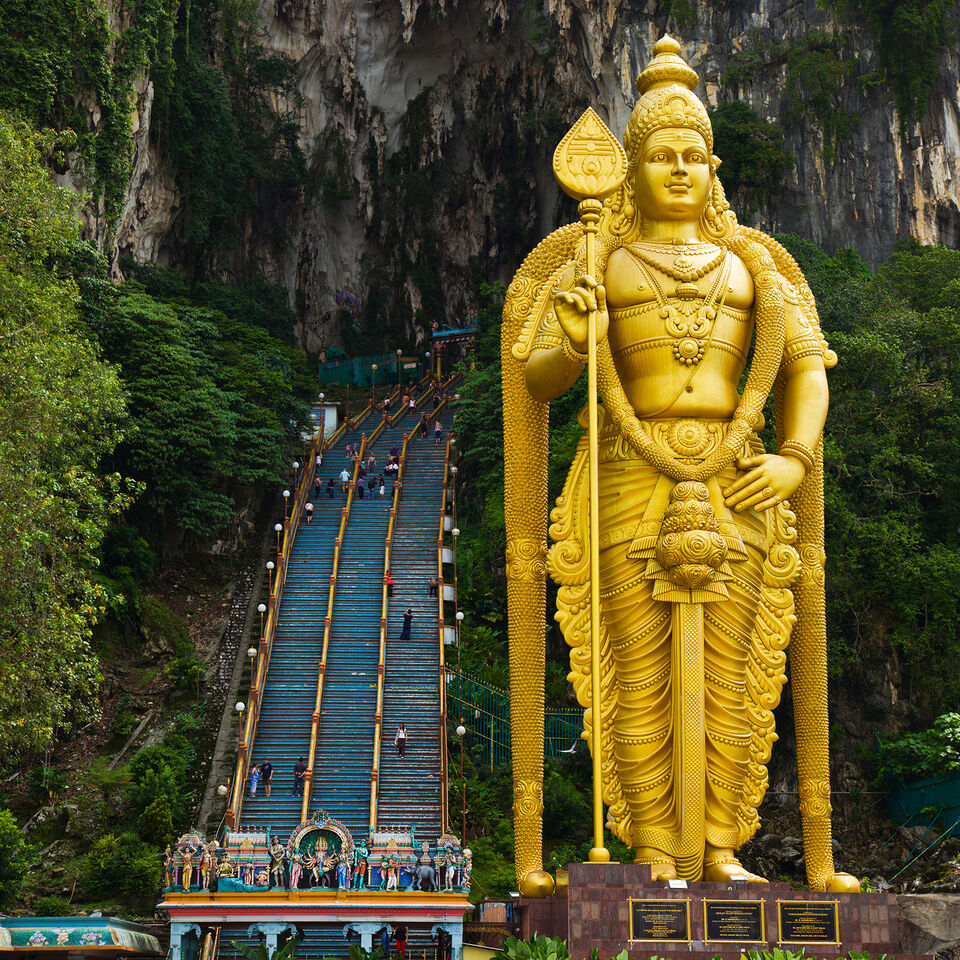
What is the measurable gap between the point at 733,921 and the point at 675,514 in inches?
106

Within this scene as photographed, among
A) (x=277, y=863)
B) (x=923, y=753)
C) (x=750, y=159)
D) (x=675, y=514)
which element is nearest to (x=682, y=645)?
(x=675, y=514)

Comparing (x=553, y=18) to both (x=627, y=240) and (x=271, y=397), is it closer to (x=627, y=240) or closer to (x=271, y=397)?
(x=271, y=397)

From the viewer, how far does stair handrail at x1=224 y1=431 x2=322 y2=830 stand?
15.8 meters

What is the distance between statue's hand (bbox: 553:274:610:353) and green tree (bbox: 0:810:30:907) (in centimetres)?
880

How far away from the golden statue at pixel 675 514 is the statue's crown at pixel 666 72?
0.07 ft

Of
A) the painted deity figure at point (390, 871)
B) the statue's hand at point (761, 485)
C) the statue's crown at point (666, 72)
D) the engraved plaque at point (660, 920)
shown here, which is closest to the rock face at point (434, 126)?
the statue's crown at point (666, 72)

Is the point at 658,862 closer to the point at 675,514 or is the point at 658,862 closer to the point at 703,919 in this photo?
the point at 703,919

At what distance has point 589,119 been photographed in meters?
9.81

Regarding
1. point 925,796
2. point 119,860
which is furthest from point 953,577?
point 119,860

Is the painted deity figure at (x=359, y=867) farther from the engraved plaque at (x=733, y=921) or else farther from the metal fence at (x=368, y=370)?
the metal fence at (x=368, y=370)

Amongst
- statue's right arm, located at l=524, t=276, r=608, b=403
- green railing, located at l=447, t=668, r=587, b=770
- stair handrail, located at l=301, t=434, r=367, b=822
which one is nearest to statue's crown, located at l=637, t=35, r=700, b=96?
statue's right arm, located at l=524, t=276, r=608, b=403

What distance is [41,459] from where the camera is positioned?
15.5 meters

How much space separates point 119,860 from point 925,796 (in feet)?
31.2

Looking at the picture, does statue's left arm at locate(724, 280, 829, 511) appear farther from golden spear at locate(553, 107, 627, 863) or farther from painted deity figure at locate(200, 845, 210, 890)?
painted deity figure at locate(200, 845, 210, 890)
